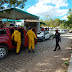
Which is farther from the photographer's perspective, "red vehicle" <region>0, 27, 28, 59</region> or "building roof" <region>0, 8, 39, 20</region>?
"building roof" <region>0, 8, 39, 20</region>

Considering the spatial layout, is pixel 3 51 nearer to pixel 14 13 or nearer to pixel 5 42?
pixel 5 42

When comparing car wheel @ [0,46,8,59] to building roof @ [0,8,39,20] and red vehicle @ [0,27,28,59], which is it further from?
building roof @ [0,8,39,20]

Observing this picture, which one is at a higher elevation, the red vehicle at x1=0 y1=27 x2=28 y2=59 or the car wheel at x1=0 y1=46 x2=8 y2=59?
the red vehicle at x1=0 y1=27 x2=28 y2=59

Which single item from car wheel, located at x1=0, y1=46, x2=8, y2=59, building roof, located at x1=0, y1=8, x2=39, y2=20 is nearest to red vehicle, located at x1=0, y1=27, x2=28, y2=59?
car wheel, located at x1=0, y1=46, x2=8, y2=59

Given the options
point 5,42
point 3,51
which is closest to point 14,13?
point 5,42

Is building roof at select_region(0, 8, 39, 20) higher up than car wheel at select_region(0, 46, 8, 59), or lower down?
higher up

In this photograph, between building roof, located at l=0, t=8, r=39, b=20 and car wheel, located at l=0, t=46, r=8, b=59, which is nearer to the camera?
car wheel, located at l=0, t=46, r=8, b=59

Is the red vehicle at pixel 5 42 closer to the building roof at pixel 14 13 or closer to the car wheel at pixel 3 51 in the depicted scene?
the car wheel at pixel 3 51

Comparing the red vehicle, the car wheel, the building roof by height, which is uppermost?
the building roof

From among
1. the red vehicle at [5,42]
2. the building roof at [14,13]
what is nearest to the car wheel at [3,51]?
the red vehicle at [5,42]

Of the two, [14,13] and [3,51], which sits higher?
[14,13]

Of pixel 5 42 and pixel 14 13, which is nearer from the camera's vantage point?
pixel 5 42

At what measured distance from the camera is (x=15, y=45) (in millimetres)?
6008

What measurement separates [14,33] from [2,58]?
1645mm
